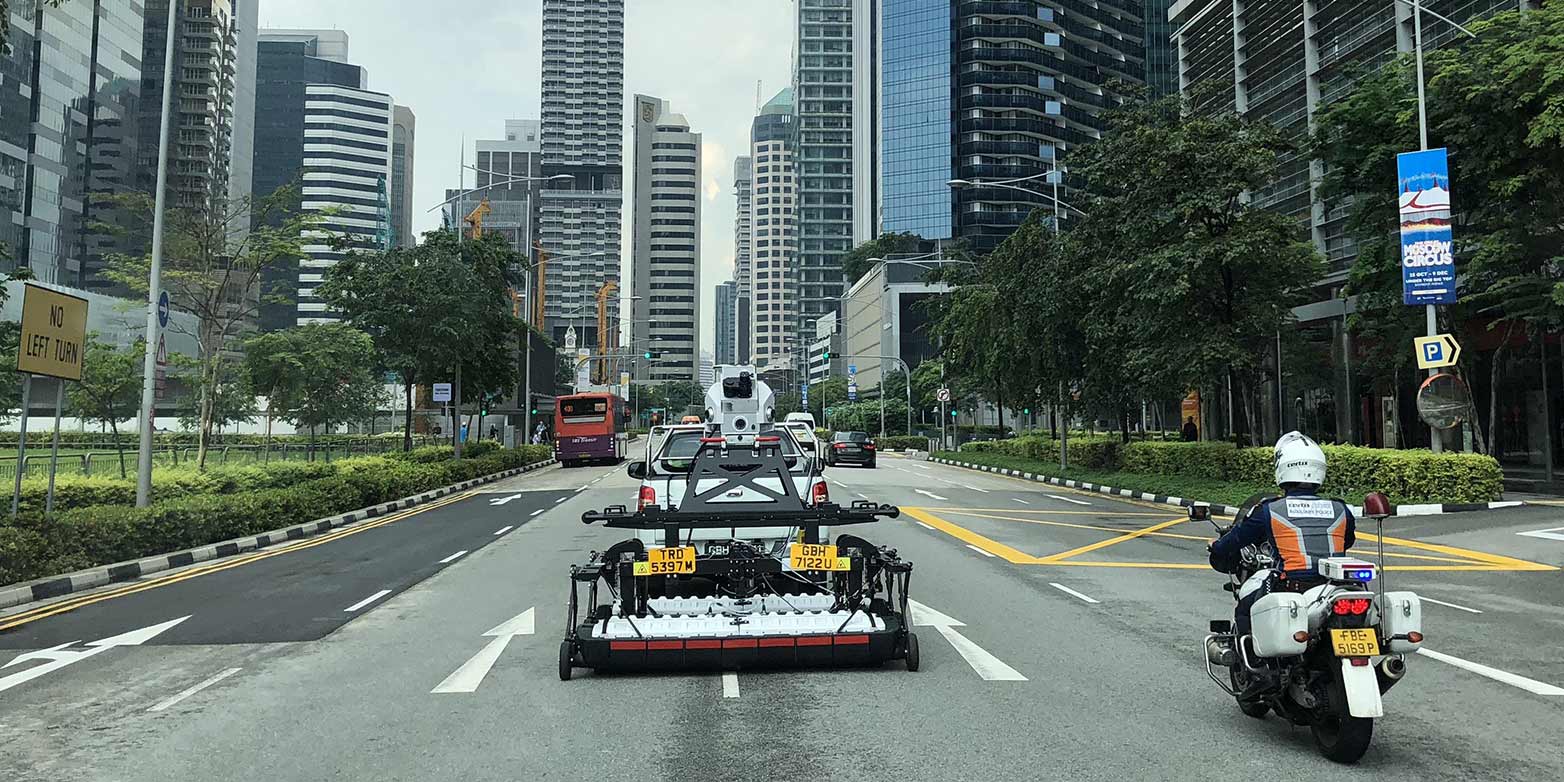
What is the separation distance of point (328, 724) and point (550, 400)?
6462 cm

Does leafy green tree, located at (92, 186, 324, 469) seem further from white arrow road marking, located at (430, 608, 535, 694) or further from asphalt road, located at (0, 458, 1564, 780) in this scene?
white arrow road marking, located at (430, 608, 535, 694)

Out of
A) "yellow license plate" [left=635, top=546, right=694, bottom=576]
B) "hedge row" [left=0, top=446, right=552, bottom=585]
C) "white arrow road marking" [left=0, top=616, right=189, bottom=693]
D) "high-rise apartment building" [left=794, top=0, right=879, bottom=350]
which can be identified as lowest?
"white arrow road marking" [left=0, top=616, right=189, bottom=693]

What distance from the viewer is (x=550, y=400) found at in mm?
69250

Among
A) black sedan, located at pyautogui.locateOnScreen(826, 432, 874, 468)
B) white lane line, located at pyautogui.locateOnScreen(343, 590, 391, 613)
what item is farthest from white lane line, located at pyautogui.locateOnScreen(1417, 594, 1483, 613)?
black sedan, located at pyautogui.locateOnScreen(826, 432, 874, 468)

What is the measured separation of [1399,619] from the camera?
193 inches

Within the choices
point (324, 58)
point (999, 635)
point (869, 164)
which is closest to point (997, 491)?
point (999, 635)

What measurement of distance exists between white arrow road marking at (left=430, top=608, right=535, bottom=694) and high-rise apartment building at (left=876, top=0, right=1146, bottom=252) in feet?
334

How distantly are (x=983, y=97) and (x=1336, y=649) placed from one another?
110 metres

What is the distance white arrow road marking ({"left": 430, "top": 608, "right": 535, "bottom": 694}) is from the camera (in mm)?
6867

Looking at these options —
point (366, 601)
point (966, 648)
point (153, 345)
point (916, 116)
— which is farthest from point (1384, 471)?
point (916, 116)

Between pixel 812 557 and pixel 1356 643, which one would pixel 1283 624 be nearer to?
pixel 1356 643

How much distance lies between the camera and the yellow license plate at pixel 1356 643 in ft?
15.8

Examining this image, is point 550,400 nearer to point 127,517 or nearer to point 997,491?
point 997,491

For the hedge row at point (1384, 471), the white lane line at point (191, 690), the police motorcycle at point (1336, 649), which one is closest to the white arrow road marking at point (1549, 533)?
the hedge row at point (1384, 471)
